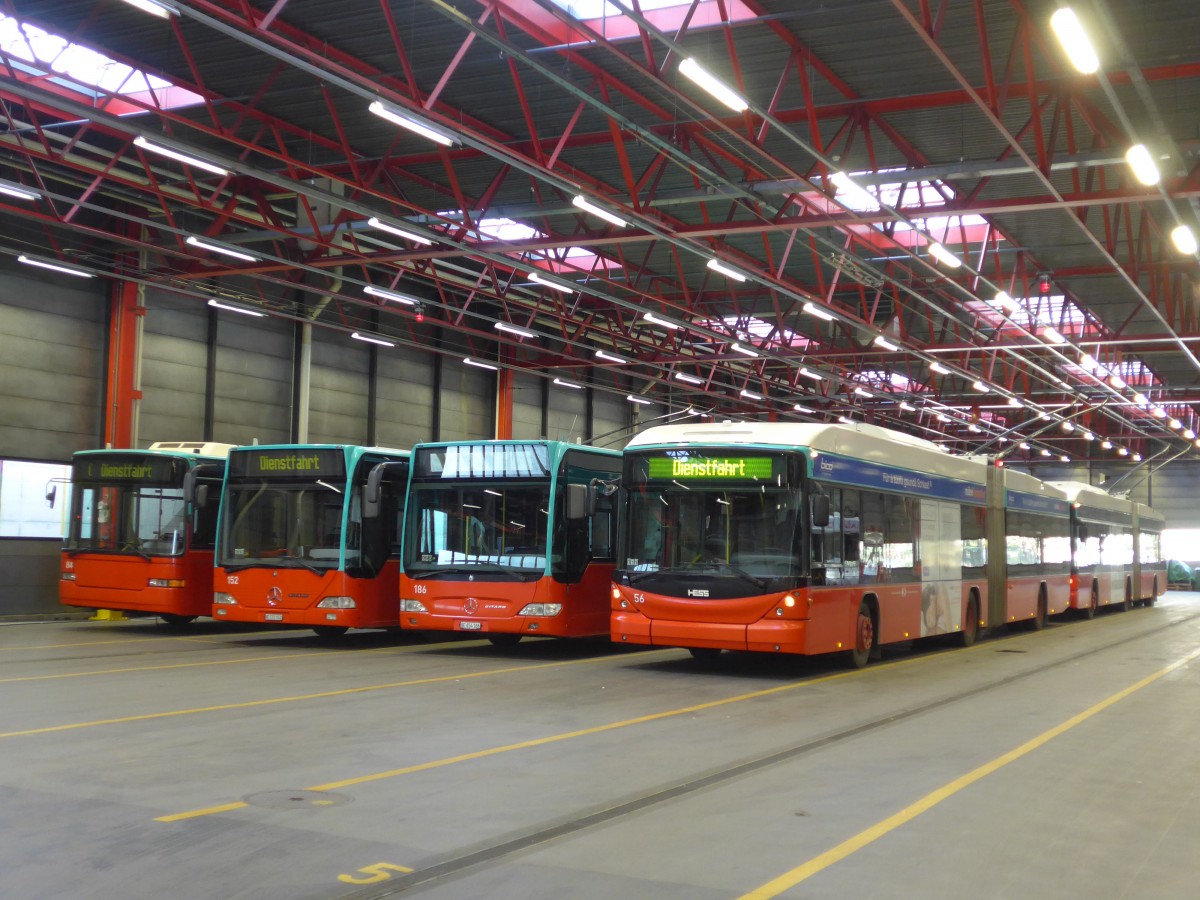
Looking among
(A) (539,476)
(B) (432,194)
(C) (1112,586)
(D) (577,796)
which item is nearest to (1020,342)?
(C) (1112,586)

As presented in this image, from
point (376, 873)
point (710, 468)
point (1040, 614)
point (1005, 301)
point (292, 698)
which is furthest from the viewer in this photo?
point (1040, 614)

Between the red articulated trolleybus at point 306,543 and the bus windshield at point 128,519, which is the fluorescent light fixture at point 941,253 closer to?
the red articulated trolleybus at point 306,543

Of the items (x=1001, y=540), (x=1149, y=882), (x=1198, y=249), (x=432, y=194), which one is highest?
(x=432, y=194)

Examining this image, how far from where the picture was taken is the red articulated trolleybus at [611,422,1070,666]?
1545 centimetres

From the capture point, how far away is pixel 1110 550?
35062mm

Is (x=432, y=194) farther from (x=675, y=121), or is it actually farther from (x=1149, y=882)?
(x=1149, y=882)

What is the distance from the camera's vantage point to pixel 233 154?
2358 centimetres

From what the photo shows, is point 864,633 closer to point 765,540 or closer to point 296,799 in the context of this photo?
point 765,540

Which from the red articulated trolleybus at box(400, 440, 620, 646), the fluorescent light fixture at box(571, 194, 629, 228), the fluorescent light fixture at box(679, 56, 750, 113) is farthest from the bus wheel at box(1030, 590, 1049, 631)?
the fluorescent light fixture at box(679, 56, 750, 113)

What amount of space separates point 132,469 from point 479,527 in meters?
7.03

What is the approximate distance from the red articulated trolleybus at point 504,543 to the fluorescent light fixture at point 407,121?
16.4 feet

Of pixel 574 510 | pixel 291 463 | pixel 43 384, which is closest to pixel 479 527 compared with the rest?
pixel 574 510

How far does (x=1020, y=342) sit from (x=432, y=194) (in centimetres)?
1620

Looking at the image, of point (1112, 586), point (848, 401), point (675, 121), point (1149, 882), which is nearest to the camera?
point (1149, 882)
